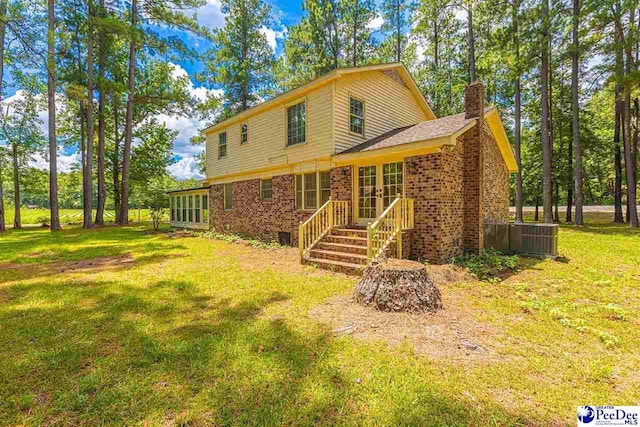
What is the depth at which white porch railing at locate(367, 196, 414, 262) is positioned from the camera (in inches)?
257

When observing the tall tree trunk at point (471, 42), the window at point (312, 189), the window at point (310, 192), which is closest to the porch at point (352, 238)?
the window at point (312, 189)

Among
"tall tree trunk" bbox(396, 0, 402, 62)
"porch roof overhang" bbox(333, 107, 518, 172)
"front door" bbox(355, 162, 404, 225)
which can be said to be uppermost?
"tall tree trunk" bbox(396, 0, 402, 62)

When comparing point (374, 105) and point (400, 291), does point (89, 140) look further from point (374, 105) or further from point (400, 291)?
point (400, 291)

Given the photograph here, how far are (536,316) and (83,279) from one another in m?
8.54

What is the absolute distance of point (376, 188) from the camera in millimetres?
8820

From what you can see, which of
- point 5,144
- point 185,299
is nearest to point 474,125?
point 185,299

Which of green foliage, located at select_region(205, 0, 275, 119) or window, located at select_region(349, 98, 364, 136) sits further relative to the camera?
green foliage, located at select_region(205, 0, 275, 119)

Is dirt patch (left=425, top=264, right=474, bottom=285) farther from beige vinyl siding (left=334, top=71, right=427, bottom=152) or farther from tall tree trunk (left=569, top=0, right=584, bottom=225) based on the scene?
tall tree trunk (left=569, top=0, right=584, bottom=225)

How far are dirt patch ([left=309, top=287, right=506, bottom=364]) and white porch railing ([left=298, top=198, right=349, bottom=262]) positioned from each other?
3605 millimetres

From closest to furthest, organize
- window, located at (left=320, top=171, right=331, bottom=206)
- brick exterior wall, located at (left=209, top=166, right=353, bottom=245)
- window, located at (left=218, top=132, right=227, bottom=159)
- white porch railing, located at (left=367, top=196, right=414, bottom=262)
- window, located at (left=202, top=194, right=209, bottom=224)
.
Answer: white porch railing, located at (left=367, top=196, right=414, bottom=262)
brick exterior wall, located at (left=209, top=166, right=353, bottom=245)
window, located at (left=320, top=171, right=331, bottom=206)
window, located at (left=218, top=132, right=227, bottom=159)
window, located at (left=202, top=194, right=209, bottom=224)

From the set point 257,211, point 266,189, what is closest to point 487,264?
point 266,189

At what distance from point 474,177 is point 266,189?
796 cm

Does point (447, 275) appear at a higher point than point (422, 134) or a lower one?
lower

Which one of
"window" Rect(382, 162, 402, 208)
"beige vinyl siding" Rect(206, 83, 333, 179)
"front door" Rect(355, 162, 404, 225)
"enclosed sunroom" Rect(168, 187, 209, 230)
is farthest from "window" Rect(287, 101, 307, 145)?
"enclosed sunroom" Rect(168, 187, 209, 230)
